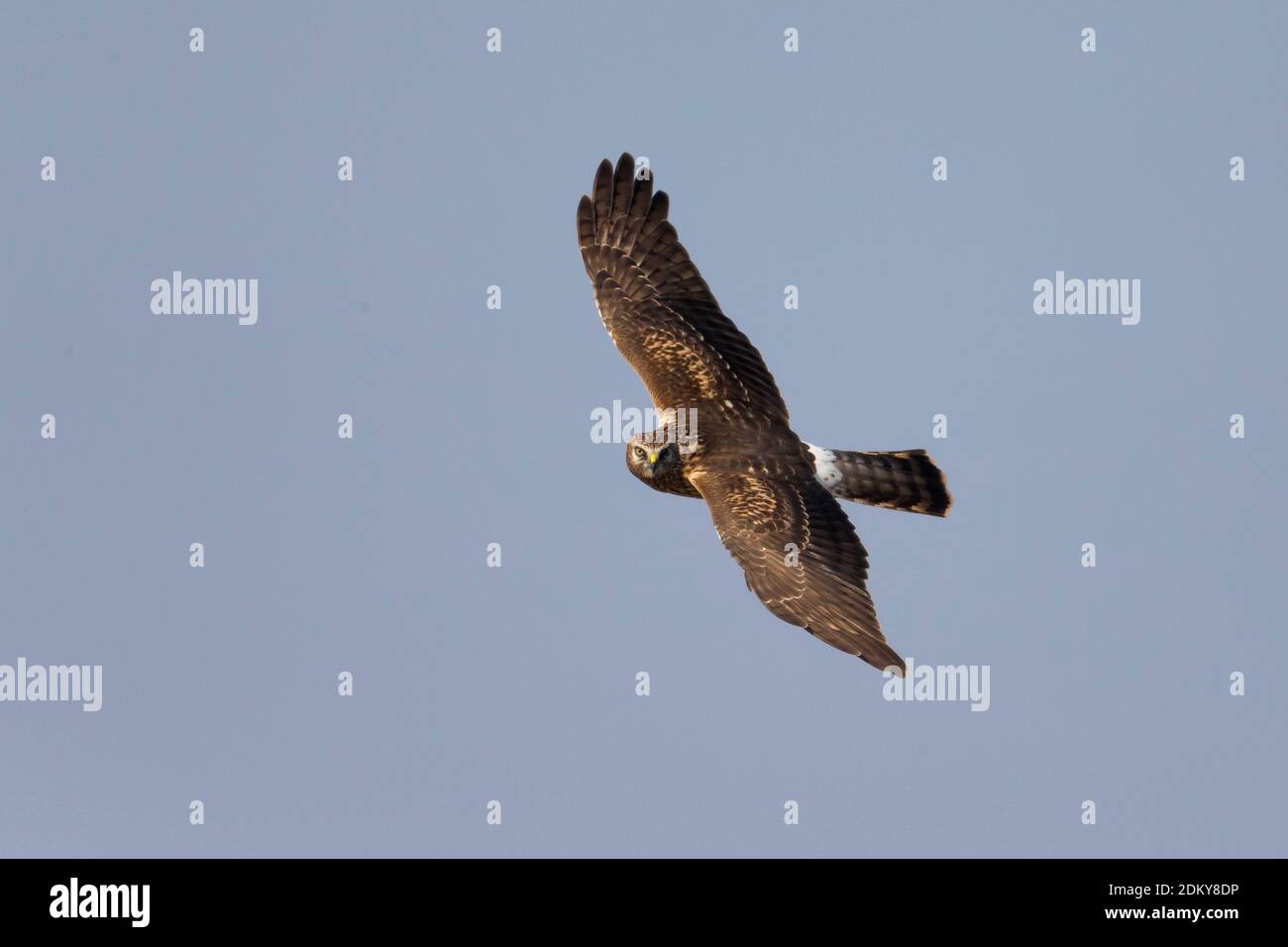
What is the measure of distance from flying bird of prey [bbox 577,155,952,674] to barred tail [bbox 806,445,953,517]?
10 millimetres

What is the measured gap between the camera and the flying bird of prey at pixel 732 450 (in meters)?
20.8

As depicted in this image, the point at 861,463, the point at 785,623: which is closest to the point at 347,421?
the point at 861,463

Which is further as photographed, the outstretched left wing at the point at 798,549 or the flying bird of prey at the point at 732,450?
the flying bird of prey at the point at 732,450

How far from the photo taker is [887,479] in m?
22.9

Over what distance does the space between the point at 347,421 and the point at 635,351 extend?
13807 mm

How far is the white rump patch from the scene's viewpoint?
74.3 ft

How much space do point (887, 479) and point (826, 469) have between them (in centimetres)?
68

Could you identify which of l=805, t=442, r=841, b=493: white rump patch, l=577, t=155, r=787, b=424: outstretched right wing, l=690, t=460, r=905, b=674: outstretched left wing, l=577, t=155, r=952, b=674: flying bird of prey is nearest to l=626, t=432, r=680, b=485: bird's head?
l=577, t=155, r=952, b=674: flying bird of prey

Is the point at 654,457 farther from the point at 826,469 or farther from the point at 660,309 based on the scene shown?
the point at 660,309

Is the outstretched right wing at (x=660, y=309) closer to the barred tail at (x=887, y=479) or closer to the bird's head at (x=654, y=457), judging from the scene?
the barred tail at (x=887, y=479)

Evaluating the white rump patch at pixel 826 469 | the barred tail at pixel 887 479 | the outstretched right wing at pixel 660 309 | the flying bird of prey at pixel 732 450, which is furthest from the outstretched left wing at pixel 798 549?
the outstretched right wing at pixel 660 309

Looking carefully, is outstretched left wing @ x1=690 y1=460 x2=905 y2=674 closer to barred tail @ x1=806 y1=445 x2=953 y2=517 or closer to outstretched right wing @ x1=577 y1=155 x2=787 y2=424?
barred tail @ x1=806 y1=445 x2=953 y2=517
